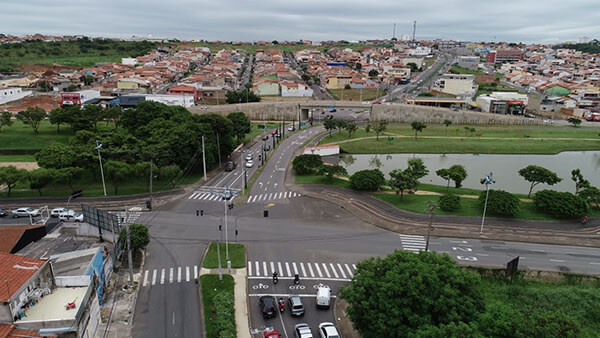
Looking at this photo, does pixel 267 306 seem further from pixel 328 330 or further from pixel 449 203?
pixel 449 203

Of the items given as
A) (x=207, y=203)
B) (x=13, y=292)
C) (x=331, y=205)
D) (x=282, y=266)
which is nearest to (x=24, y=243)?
(x=13, y=292)

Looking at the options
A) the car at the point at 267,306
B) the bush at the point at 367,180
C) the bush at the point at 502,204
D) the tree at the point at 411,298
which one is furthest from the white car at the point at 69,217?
the bush at the point at 502,204

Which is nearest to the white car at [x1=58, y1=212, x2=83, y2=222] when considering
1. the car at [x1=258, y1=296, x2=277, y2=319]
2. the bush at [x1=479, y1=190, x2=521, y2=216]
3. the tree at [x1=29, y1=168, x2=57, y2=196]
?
the tree at [x1=29, y1=168, x2=57, y2=196]

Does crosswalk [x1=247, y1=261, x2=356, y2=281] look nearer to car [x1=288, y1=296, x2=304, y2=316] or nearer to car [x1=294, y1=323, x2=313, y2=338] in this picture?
car [x1=288, y1=296, x2=304, y2=316]

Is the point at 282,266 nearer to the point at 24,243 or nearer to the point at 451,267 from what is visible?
the point at 451,267

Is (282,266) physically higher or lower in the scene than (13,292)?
lower

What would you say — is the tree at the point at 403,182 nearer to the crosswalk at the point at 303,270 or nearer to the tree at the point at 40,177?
the crosswalk at the point at 303,270
